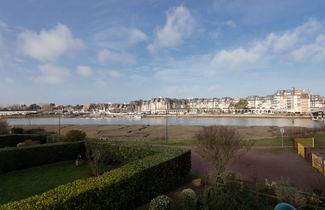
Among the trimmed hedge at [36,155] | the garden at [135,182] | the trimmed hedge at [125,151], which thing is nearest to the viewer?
the garden at [135,182]

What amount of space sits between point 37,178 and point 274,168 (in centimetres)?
1274

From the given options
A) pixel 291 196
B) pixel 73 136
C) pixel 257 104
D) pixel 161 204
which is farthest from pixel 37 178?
pixel 257 104

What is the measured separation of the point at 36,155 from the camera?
12.0 meters

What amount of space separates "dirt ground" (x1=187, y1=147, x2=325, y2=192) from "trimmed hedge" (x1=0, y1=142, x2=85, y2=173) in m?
8.34

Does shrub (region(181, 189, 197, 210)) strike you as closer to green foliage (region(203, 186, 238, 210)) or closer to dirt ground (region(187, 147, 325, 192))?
green foliage (region(203, 186, 238, 210))

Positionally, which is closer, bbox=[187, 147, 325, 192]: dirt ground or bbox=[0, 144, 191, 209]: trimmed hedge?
bbox=[0, 144, 191, 209]: trimmed hedge

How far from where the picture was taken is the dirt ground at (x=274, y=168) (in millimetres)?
9172

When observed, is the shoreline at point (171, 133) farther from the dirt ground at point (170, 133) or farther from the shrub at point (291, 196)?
the shrub at point (291, 196)

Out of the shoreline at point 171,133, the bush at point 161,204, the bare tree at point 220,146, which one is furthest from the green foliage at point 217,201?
the shoreline at point 171,133

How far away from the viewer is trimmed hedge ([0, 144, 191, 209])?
164 inches

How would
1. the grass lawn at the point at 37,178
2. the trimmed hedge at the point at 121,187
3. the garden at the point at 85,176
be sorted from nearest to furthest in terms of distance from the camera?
1. the trimmed hedge at the point at 121,187
2. the garden at the point at 85,176
3. the grass lawn at the point at 37,178

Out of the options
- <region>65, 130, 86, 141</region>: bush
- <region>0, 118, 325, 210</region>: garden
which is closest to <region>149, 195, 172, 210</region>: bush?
<region>0, 118, 325, 210</region>: garden

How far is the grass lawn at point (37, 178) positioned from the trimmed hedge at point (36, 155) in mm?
342

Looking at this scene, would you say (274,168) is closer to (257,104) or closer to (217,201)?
(217,201)
